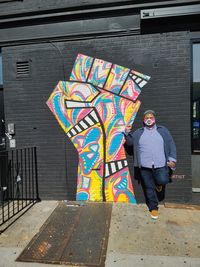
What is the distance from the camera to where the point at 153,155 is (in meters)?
4.24

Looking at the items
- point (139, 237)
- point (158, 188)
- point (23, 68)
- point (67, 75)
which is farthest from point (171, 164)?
point (23, 68)

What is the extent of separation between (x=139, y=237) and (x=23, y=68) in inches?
153

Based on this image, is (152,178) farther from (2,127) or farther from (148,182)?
(2,127)

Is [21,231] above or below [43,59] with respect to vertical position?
below

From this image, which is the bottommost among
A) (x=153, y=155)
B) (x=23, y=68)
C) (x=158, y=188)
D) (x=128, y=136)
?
(x=158, y=188)

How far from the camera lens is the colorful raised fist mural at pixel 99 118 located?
15.5ft

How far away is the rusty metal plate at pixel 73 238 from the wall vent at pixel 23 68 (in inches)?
110

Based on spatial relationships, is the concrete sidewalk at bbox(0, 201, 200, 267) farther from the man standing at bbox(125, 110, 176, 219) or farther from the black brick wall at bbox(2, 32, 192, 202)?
the black brick wall at bbox(2, 32, 192, 202)

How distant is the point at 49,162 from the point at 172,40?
3400 millimetres

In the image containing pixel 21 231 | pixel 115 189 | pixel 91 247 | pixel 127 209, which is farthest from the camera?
pixel 115 189

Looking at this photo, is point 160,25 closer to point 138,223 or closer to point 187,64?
point 187,64

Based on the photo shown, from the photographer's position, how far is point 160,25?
4.62 m

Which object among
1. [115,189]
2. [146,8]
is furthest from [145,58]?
[115,189]

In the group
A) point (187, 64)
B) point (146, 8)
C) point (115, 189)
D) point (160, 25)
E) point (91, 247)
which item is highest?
point (146, 8)
